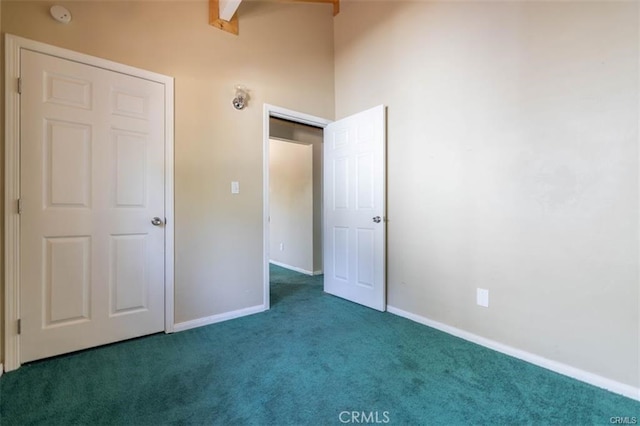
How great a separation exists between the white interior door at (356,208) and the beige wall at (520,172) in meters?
0.14

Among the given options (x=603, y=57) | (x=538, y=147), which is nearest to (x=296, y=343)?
(x=538, y=147)

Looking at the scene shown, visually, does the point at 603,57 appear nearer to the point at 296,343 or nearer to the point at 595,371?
the point at 595,371

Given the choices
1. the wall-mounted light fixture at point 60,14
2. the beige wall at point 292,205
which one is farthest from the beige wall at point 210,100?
the beige wall at point 292,205

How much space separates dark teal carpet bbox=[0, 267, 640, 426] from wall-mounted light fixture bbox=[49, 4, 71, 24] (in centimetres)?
220

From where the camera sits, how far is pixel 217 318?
259cm

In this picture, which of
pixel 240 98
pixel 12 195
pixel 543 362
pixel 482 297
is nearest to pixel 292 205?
pixel 240 98

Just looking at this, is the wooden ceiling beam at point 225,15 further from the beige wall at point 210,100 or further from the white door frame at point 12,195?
the white door frame at point 12,195

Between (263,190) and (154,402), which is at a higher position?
(263,190)

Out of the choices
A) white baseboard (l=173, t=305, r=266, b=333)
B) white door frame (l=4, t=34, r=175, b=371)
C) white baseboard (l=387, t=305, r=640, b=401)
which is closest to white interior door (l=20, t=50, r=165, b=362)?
white door frame (l=4, t=34, r=175, b=371)

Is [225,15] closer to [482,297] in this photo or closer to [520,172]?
[520,172]

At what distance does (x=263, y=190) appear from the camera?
2.87 m

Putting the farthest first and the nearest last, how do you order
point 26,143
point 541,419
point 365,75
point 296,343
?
1. point 365,75
2. point 296,343
3. point 26,143
4. point 541,419

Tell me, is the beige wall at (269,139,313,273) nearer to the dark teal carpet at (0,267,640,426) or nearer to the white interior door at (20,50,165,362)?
the dark teal carpet at (0,267,640,426)

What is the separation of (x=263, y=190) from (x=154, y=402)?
1.83 meters
